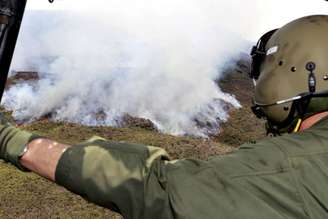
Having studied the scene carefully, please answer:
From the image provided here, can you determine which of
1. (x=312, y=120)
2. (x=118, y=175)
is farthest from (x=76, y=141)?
(x=118, y=175)

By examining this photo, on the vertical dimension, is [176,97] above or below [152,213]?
below

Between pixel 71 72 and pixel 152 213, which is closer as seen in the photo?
pixel 152 213

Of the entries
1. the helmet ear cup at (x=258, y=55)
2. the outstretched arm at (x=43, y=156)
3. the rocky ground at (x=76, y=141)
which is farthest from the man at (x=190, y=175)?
the rocky ground at (x=76, y=141)

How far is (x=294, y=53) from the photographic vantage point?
2523 millimetres

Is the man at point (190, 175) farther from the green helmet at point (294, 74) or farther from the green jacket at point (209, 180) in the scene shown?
the green helmet at point (294, 74)

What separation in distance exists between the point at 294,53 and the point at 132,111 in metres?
16.7

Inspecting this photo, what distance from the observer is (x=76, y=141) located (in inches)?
564

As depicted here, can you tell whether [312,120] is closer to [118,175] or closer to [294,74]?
[294,74]

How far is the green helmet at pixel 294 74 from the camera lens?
2.43 meters

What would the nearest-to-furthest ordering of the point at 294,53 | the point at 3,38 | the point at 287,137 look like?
1. the point at 287,137
2. the point at 3,38
3. the point at 294,53

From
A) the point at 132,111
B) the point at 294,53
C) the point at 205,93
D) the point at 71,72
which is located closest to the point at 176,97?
the point at 205,93

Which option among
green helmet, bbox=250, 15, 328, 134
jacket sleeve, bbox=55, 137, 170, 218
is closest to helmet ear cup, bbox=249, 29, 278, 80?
green helmet, bbox=250, 15, 328, 134

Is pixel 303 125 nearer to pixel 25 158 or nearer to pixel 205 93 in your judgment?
pixel 25 158

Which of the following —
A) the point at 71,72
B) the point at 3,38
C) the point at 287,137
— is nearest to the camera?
the point at 287,137
